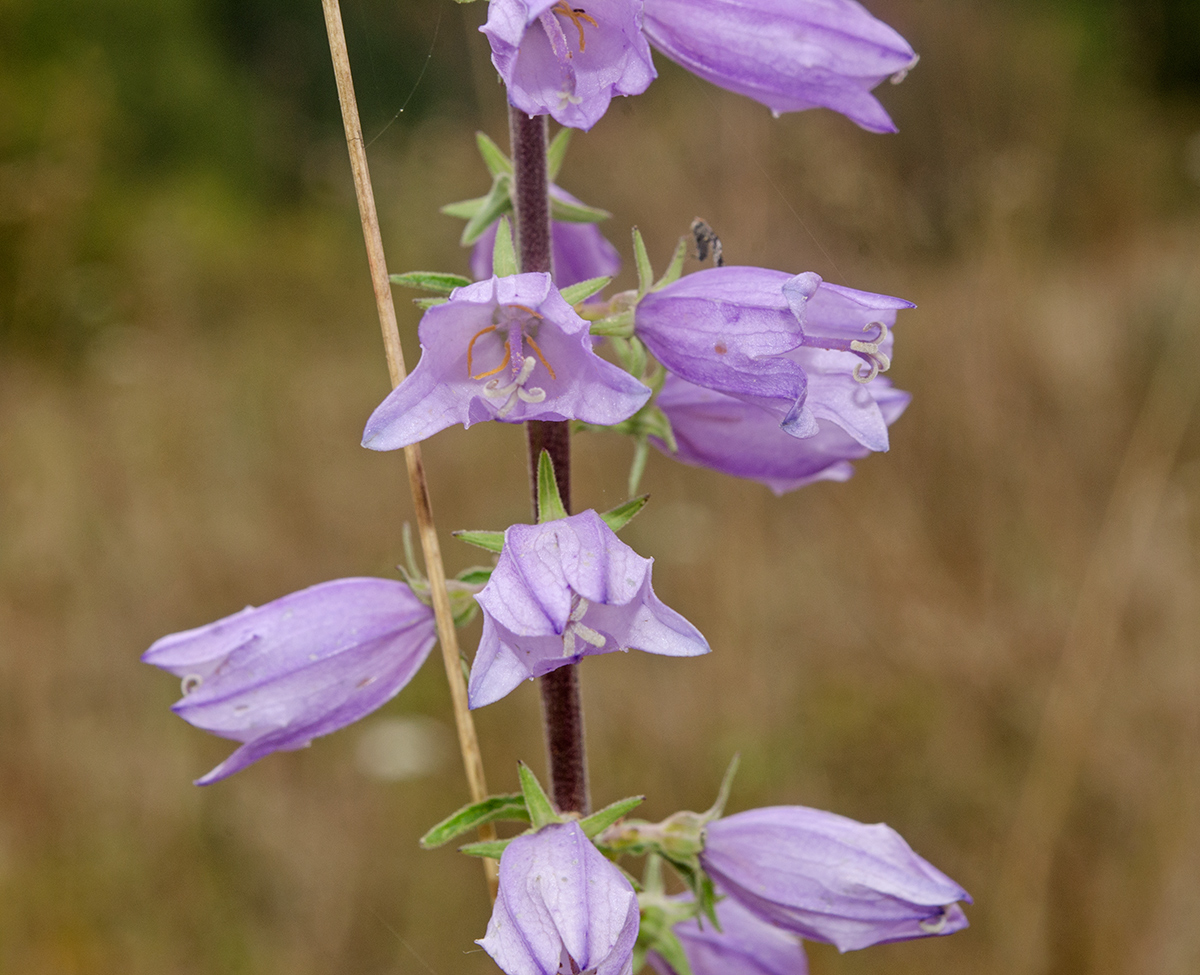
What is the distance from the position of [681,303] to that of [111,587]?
16.8ft

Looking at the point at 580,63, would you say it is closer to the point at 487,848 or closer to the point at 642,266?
the point at 642,266

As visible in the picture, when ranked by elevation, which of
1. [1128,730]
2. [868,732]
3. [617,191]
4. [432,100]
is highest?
[432,100]

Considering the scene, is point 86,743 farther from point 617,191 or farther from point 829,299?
point 617,191

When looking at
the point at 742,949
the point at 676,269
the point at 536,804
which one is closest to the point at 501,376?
the point at 676,269

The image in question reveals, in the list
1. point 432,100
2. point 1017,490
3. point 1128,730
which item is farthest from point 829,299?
point 432,100

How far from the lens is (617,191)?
27.4 ft

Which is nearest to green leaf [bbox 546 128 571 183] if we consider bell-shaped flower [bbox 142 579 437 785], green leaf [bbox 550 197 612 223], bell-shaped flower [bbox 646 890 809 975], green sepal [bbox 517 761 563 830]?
green leaf [bbox 550 197 612 223]

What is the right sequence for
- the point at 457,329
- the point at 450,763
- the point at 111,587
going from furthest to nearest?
1. the point at 111,587
2. the point at 450,763
3. the point at 457,329

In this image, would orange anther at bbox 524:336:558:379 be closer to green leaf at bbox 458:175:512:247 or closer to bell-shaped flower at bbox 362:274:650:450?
bell-shaped flower at bbox 362:274:650:450

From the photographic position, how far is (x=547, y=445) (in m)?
1.81

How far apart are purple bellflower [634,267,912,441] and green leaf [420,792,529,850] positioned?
741mm

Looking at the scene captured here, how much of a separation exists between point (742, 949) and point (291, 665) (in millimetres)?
1031

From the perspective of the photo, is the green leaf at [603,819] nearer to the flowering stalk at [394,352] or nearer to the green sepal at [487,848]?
the green sepal at [487,848]

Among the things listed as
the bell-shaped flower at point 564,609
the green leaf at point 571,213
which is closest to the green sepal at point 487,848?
the bell-shaped flower at point 564,609
